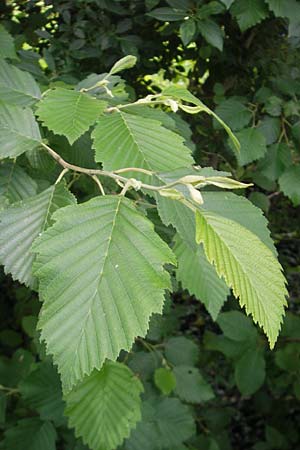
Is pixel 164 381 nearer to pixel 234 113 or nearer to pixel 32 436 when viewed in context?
pixel 32 436

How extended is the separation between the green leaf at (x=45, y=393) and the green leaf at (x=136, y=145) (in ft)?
3.38

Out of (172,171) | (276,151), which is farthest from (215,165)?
(172,171)

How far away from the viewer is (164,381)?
1829mm

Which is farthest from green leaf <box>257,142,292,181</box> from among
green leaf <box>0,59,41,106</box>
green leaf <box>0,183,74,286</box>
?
green leaf <box>0,183,74,286</box>

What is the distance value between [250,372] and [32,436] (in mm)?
879

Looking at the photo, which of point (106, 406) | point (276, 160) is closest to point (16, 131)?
point (106, 406)

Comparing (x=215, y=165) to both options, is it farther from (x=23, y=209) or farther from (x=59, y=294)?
(x=59, y=294)

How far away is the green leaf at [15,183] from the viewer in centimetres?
103

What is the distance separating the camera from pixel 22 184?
1.05 meters

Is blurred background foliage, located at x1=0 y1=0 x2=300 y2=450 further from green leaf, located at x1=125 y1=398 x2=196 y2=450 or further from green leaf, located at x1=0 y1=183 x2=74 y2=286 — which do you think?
green leaf, located at x1=0 y1=183 x2=74 y2=286

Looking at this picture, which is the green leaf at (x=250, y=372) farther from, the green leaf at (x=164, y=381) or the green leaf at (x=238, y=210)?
the green leaf at (x=238, y=210)

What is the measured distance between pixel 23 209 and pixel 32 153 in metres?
0.21

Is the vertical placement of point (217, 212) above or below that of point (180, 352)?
above

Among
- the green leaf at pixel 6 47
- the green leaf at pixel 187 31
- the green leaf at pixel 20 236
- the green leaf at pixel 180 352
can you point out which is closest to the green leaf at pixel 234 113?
the green leaf at pixel 187 31
